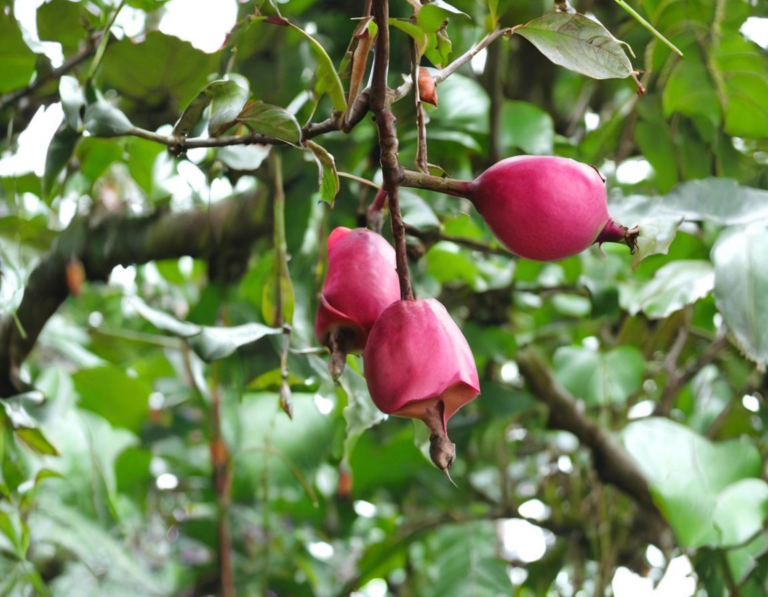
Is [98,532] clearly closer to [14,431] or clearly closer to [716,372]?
[14,431]

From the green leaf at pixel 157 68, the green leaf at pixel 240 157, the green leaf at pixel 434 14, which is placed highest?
the green leaf at pixel 434 14

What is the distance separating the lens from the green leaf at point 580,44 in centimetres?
25

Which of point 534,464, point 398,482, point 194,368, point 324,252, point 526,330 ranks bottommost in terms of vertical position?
point 534,464

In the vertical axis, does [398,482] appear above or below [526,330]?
below

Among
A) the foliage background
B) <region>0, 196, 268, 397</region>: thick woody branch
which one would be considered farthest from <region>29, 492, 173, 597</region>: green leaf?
<region>0, 196, 268, 397</region>: thick woody branch

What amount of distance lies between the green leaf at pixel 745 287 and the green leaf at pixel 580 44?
178 millimetres

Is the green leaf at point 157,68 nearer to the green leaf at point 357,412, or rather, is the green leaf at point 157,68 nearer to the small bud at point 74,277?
the small bud at point 74,277

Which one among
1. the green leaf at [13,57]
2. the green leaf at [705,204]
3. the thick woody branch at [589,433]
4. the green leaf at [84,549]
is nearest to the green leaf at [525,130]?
the green leaf at [705,204]

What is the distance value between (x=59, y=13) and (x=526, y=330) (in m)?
0.46

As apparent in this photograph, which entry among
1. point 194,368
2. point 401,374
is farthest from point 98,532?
point 401,374

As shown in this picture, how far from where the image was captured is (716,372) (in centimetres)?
84

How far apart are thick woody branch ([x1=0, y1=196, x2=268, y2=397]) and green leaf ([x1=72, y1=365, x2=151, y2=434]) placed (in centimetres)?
6

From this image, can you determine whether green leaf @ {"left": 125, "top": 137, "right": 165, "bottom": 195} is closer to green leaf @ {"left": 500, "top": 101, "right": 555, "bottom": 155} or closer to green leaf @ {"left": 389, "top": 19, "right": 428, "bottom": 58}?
green leaf @ {"left": 500, "top": 101, "right": 555, "bottom": 155}

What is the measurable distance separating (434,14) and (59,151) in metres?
0.20
